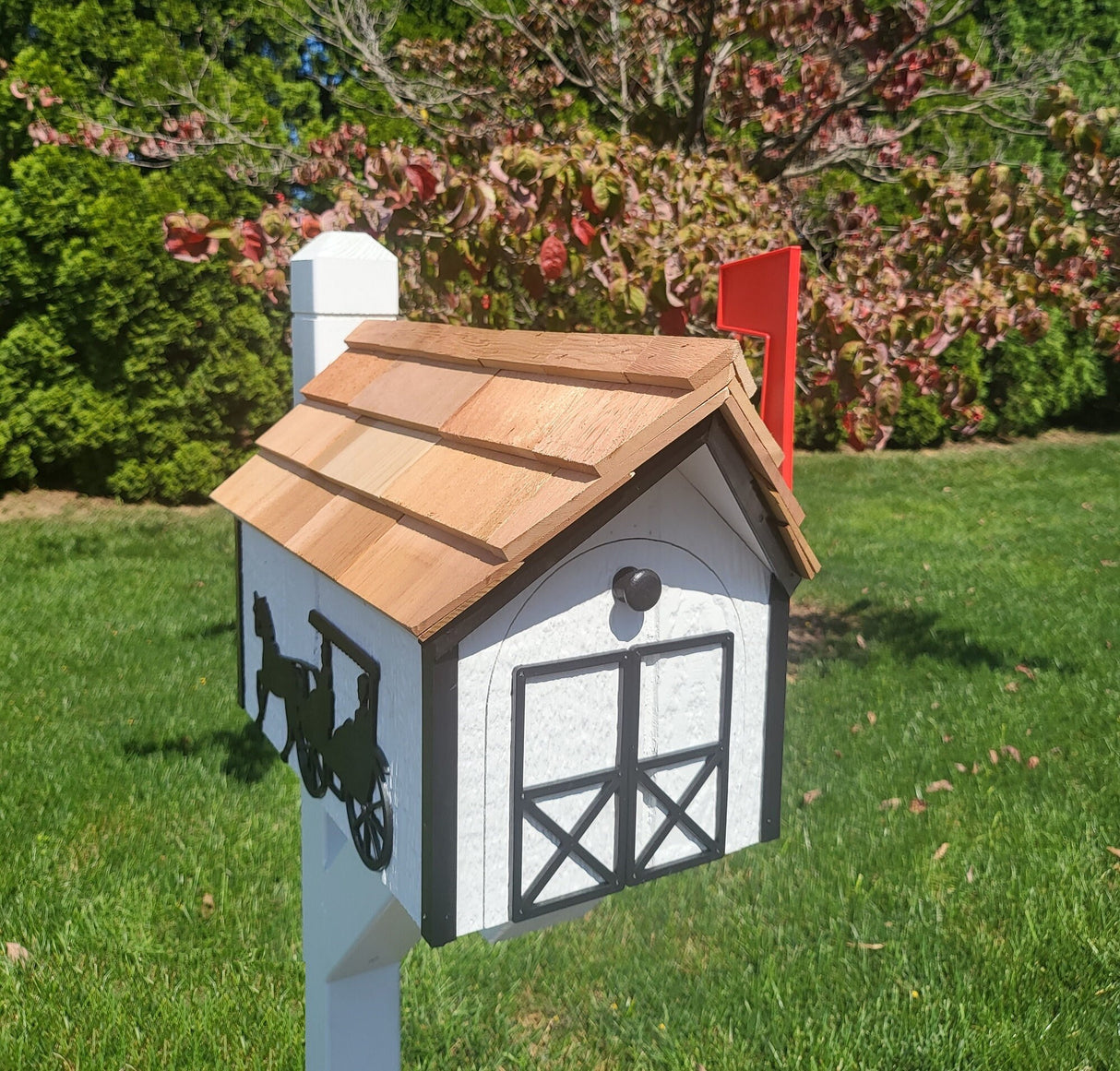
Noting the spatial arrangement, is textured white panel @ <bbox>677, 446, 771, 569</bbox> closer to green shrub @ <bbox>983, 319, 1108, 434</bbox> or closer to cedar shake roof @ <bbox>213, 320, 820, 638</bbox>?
cedar shake roof @ <bbox>213, 320, 820, 638</bbox>

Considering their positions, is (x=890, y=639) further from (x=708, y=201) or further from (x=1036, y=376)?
(x=1036, y=376)

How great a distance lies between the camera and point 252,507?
6.14 ft

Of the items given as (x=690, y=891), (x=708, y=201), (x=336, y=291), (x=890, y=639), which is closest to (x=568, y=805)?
(x=336, y=291)

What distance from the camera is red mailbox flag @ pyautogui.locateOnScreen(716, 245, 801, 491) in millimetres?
1385

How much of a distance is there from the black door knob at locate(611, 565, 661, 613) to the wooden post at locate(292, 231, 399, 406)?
0.86 meters

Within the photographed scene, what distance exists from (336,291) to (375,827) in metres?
0.96

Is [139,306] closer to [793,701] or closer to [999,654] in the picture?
[793,701]

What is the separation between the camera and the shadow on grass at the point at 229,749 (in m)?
4.48

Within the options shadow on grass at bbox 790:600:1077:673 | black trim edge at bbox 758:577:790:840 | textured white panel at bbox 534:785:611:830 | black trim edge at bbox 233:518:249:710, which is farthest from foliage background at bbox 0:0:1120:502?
textured white panel at bbox 534:785:611:830

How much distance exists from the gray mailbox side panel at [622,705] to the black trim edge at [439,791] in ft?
0.05

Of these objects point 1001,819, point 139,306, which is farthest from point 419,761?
point 139,306

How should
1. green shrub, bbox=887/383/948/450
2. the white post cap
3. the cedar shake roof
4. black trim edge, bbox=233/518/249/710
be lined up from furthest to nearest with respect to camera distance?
1. green shrub, bbox=887/383/948/450
2. black trim edge, bbox=233/518/249/710
3. the white post cap
4. the cedar shake roof

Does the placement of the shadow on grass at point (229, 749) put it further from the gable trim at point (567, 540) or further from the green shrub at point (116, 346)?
the green shrub at point (116, 346)

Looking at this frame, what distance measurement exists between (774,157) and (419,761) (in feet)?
17.0
